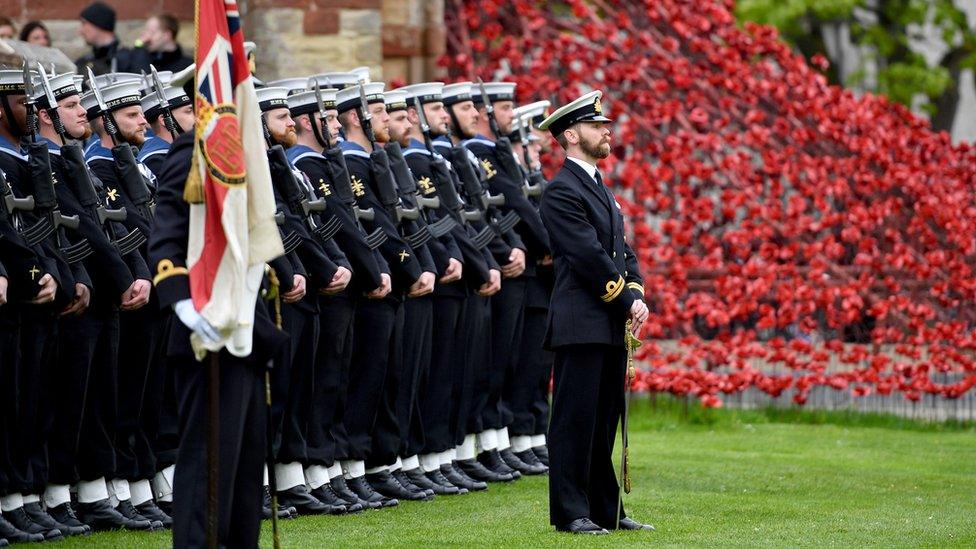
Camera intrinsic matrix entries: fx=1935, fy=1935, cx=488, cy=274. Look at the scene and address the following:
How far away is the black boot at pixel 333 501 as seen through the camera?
10597mm

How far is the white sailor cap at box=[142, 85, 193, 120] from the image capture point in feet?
33.8

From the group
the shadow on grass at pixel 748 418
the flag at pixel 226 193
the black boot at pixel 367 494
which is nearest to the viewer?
the flag at pixel 226 193

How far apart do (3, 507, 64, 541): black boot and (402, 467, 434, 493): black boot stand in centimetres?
271

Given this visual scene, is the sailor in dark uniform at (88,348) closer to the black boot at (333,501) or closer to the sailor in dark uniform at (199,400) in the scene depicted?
the black boot at (333,501)

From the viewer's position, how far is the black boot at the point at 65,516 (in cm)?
958

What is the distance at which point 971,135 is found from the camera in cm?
3447

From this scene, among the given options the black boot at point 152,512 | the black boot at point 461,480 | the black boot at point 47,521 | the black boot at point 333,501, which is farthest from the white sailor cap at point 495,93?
the black boot at point 47,521

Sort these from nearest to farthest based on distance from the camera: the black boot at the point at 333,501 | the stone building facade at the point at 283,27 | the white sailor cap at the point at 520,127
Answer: the black boot at the point at 333,501, the white sailor cap at the point at 520,127, the stone building facade at the point at 283,27

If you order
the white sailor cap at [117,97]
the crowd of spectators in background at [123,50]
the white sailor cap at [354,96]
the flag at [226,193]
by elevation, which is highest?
the crowd of spectators in background at [123,50]

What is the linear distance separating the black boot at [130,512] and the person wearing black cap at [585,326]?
2.01 m

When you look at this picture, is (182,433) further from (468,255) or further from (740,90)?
(740,90)

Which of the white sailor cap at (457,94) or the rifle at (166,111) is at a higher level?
the white sailor cap at (457,94)

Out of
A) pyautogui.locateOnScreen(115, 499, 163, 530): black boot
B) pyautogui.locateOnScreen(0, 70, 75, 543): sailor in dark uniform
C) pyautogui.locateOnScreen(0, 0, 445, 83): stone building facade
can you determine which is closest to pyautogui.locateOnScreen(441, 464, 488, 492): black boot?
pyautogui.locateOnScreen(115, 499, 163, 530): black boot

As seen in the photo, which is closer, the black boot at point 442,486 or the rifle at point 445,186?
the black boot at point 442,486
